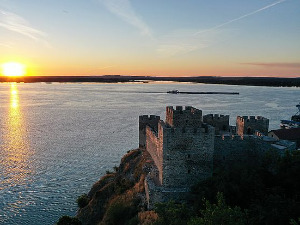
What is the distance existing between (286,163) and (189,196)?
7268mm

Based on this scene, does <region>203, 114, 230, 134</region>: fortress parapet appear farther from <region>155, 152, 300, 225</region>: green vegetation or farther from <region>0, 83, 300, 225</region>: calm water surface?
<region>0, 83, 300, 225</region>: calm water surface

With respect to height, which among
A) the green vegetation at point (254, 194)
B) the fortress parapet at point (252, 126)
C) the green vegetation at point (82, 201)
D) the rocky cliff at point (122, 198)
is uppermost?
the fortress parapet at point (252, 126)

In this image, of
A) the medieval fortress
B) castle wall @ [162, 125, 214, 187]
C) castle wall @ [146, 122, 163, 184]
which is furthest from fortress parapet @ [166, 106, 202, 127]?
castle wall @ [146, 122, 163, 184]

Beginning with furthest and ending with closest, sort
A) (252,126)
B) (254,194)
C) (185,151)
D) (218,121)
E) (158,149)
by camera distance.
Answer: (218,121) → (252,126) → (158,149) → (185,151) → (254,194)

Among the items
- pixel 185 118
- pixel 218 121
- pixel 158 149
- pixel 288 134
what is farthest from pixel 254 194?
pixel 288 134

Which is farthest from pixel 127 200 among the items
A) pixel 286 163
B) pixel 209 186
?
pixel 286 163

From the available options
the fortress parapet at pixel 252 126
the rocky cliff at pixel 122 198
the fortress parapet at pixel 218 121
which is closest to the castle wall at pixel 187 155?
the rocky cliff at pixel 122 198

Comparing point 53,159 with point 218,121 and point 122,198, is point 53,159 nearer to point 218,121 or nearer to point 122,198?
point 122,198

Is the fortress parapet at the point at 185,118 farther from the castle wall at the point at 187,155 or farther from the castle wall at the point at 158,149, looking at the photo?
the castle wall at the point at 158,149

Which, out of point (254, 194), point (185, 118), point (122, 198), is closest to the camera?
point (254, 194)

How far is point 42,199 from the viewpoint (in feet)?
125

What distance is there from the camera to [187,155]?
22797 mm

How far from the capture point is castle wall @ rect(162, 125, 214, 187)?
2248 cm

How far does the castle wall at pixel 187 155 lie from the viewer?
73.8ft
